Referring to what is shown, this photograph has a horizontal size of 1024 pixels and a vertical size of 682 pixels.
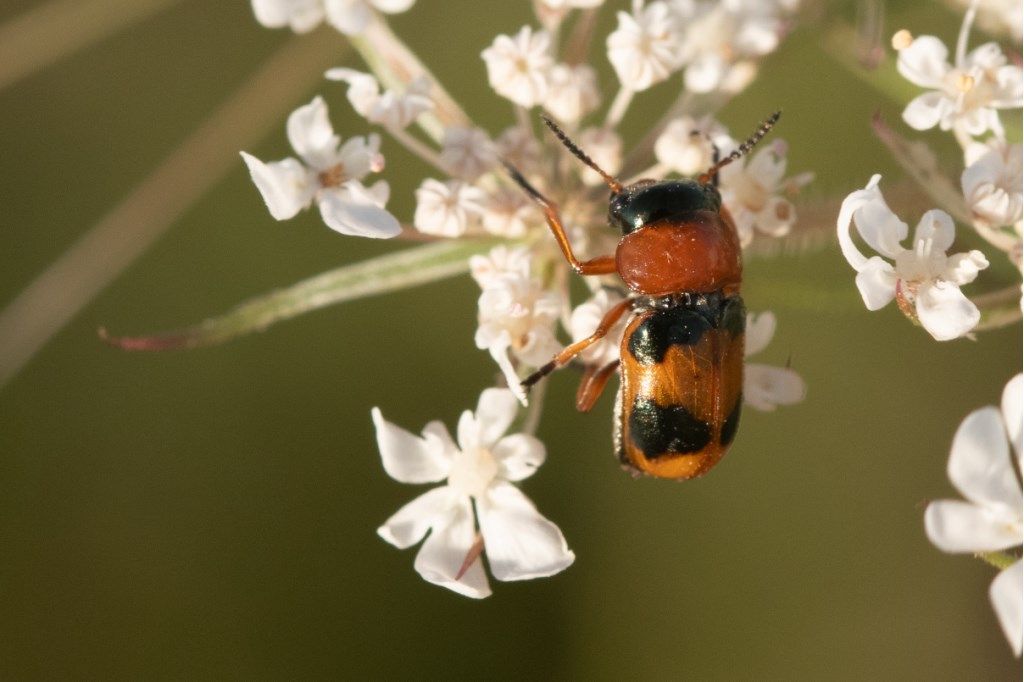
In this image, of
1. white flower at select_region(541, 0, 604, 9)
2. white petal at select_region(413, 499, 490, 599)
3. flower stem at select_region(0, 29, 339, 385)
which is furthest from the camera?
flower stem at select_region(0, 29, 339, 385)

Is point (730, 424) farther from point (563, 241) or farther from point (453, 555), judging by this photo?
point (453, 555)

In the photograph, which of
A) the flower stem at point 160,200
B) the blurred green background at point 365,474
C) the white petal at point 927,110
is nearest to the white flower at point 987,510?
the white petal at point 927,110

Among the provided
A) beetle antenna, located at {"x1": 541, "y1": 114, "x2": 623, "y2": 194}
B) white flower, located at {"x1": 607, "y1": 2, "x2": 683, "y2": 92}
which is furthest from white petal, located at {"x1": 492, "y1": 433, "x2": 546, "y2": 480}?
white flower, located at {"x1": 607, "y1": 2, "x2": 683, "y2": 92}

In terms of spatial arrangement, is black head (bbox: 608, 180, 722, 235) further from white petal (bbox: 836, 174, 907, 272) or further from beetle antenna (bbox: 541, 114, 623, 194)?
white petal (bbox: 836, 174, 907, 272)

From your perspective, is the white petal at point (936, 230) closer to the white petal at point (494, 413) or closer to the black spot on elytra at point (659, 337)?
the black spot on elytra at point (659, 337)

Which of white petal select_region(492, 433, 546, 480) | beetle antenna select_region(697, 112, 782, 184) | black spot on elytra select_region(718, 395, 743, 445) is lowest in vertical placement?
black spot on elytra select_region(718, 395, 743, 445)

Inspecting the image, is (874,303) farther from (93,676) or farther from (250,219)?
(93,676)

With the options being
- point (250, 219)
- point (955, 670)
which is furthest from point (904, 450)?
point (250, 219)
